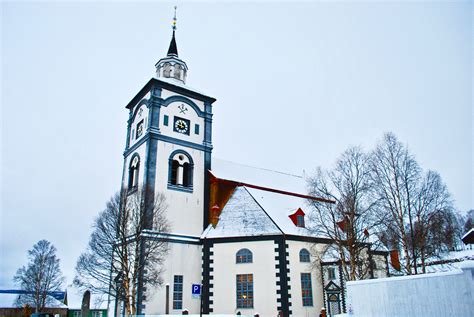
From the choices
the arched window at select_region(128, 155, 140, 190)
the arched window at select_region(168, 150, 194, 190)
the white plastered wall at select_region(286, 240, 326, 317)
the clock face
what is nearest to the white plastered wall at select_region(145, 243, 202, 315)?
the arched window at select_region(168, 150, 194, 190)

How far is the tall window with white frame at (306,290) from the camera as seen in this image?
88.2 ft

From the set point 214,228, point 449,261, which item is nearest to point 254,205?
point 214,228

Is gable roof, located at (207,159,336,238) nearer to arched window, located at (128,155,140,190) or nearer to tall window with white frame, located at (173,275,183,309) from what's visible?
tall window with white frame, located at (173,275,183,309)

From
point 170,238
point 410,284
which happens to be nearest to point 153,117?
point 170,238

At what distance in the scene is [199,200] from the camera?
3117 centimetres

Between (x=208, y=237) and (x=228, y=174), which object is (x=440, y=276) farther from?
(x=228, y=174)

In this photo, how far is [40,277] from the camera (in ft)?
164

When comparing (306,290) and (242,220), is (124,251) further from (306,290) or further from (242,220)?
(306,290)

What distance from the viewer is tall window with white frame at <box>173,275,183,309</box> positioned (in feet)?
87.5

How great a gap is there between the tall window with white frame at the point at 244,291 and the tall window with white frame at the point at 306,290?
155 inches

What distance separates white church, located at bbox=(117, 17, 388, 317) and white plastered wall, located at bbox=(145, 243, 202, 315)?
72mm

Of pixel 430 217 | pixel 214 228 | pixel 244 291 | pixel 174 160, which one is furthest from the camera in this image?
pixel 174 160

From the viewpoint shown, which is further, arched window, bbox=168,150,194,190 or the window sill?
arched window, bbox=168,150,194,190

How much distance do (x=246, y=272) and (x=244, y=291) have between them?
1329 mm
